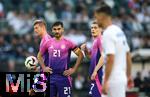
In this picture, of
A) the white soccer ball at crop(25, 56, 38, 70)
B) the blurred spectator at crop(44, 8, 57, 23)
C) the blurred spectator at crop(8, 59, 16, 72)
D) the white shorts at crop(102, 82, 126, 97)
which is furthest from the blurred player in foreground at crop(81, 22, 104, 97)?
the blurred spectator at crop(44, 8, 57, 23)

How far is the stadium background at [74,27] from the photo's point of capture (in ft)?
81.5

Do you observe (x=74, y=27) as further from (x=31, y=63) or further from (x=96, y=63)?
(x=96, y=63)

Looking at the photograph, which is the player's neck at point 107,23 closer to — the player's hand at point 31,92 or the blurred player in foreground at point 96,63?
the blurred player in foreground at point 96,63

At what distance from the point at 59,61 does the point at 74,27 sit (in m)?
12.2

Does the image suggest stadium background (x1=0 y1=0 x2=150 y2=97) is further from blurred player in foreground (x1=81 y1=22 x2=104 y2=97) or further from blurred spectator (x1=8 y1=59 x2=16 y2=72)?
blurred player in foreground (x1=81 y1=22 x2=104 y2=97)

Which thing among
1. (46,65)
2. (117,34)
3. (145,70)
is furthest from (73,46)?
(145,70)

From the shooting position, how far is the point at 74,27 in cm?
2742

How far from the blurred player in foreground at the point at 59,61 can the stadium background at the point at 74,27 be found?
277 inches

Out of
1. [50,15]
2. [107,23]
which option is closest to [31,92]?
[107,23]

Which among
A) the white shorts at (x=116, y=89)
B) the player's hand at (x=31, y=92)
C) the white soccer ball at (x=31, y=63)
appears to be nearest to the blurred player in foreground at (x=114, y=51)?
the white shorts at (x=116, y=89)

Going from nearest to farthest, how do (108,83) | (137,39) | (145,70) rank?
(108,83) → (145,70) → (137,39)

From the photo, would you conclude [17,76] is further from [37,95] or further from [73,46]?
[73,46]

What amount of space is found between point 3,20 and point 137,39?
5.70 meters

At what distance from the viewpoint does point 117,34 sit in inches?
432
